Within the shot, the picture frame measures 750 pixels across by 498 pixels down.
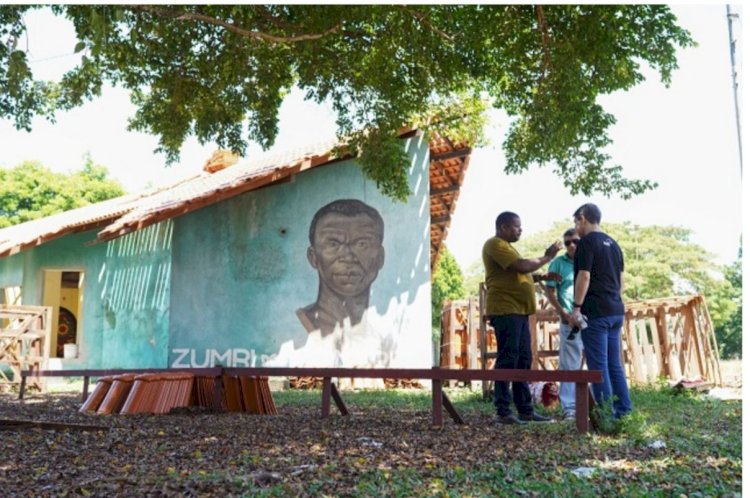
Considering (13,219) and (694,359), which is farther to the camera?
(13,219)

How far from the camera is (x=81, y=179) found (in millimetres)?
36938

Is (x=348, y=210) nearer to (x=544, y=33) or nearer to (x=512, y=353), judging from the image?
(x=544, y=33)

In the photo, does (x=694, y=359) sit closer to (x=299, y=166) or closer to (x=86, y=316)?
(x=299, y=166)

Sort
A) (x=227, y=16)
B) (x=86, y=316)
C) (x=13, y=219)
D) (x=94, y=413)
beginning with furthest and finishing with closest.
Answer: (x=13, y=219) → (x=86, y=316) → (x=227, y=16) → (x=94, y=413)

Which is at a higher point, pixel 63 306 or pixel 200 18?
pixel 200 18

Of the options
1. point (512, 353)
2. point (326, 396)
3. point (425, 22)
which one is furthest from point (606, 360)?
point (425, 22)

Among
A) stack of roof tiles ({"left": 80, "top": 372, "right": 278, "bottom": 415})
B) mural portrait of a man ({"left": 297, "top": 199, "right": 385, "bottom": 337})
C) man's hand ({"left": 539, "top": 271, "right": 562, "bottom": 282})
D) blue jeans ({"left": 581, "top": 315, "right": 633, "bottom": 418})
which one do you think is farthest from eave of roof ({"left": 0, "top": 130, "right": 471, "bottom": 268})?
blue jeans ({"left": 581, "top": 315, "right": 633, "bottom": 418})

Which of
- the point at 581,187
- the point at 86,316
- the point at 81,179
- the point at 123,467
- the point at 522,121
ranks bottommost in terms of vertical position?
the point at 123,467

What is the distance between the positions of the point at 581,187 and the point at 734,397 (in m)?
3.17

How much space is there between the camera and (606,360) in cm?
594

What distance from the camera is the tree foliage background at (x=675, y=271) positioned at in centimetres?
4069

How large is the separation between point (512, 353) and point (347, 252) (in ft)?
29.4

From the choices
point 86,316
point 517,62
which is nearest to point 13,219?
point 86,316

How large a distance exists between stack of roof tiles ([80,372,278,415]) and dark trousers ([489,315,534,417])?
8.69 feet
